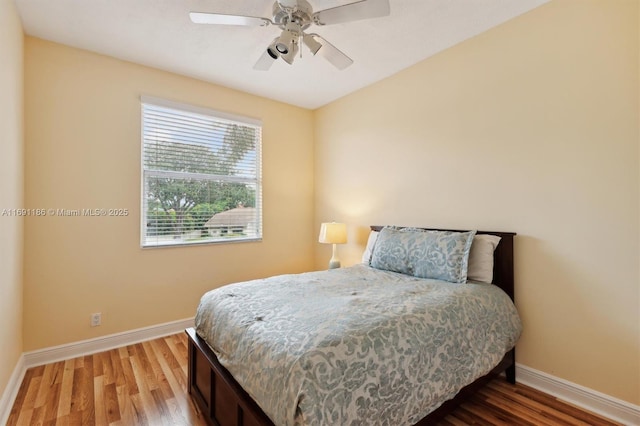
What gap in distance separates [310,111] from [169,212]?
2272 millimetres

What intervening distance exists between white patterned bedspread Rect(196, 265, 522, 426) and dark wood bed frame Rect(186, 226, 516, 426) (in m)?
0.06

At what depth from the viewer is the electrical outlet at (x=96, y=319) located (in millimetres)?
2619

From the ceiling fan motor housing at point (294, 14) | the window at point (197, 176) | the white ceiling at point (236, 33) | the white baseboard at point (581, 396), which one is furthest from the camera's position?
the window at point (197, 176)

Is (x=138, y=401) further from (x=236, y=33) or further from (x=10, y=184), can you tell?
(x=236, y=33)

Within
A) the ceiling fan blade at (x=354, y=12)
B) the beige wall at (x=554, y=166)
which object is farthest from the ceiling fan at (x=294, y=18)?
the beige wall at (x=554, y=166)

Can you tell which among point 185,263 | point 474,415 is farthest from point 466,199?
point 185,263

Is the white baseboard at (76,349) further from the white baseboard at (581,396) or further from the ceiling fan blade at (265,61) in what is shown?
the white baseboard at (581,396)

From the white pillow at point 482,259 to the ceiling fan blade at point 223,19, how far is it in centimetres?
211

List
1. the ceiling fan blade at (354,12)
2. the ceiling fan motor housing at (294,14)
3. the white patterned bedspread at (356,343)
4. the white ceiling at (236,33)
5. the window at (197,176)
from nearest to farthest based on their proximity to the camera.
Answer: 1. the white patterned bedspread at (356,343)
2. the ceiling fan blade at (354,12)
3. the ceiling fan motor housing at (294,14)
4. the white ceiling at (236,33)
5. the window at (197,176)

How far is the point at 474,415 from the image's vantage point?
5.88ft

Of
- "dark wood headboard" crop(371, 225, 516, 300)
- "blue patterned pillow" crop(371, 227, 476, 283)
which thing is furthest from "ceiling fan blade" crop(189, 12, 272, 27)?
"dark wood headboard" crop(371, 225, 516, 300)

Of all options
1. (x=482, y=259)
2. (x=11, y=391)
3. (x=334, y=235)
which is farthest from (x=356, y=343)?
(x=11, y=391)

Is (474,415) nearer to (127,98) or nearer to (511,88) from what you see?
(511,88)

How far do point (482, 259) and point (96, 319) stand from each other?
3241 mm
